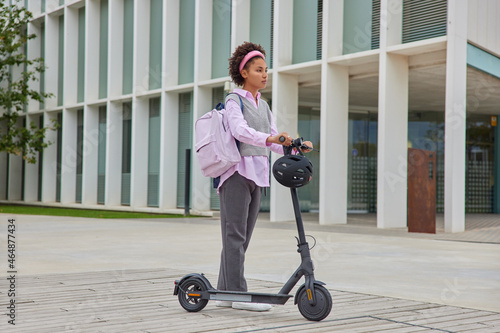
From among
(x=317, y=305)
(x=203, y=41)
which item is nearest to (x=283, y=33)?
(x=203, y=41)

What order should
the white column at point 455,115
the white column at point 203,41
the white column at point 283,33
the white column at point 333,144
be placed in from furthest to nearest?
the white column at point 203,41 → the white column at point 283,33 → the white column at point 333,144 → the white column at point 455,115

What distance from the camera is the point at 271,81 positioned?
640 inches

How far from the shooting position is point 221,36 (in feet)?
58.9

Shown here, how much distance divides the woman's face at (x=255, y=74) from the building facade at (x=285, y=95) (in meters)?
8.27

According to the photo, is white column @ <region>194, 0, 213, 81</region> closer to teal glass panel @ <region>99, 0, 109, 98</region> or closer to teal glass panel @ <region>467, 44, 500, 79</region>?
teal glass panel @ <region>99, 0, 109, 98</region>

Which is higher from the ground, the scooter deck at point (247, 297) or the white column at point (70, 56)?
the white column at point (70, 56)

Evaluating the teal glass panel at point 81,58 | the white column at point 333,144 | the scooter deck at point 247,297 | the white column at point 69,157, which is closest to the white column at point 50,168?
the white column at point 69,157

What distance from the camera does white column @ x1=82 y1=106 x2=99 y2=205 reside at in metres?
Result: 22.4

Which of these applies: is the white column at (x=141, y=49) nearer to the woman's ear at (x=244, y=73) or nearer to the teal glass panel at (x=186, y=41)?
the teal glass panel at (x=186, y=41)

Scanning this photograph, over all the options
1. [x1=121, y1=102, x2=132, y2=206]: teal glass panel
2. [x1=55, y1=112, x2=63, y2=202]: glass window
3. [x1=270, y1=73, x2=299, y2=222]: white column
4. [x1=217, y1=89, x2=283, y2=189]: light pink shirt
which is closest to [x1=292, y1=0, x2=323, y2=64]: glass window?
[x1=270, y1=73, x2=299, y2=222]: white column

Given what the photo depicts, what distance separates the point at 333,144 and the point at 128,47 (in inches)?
386

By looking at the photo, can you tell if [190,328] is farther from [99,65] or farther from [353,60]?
[99,65]

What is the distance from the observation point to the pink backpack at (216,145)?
13.4 ft

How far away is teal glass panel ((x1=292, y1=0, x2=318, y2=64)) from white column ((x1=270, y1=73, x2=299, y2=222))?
0.62 m
